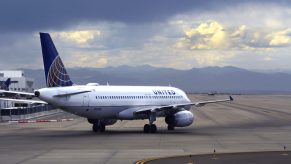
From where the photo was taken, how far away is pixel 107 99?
45.8 metres

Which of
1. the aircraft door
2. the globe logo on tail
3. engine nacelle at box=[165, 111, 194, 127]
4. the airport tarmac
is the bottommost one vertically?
the airport tarmac

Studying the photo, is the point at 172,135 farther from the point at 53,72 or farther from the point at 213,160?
the point at 213,160

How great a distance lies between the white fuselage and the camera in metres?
42.2

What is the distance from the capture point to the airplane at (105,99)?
42.3 m

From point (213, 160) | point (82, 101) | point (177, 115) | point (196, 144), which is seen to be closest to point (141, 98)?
point (177, 115)

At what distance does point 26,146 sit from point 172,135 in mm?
12757

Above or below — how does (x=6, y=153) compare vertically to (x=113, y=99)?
below

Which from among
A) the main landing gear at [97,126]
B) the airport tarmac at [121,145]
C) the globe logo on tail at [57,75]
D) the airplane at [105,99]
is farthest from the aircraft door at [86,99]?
the main landing gear at [97,126]

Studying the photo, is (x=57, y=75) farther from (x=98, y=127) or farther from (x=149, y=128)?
(x=149, y=128)

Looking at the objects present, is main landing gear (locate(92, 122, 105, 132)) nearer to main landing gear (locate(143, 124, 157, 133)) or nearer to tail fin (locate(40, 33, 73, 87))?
main landing gear (locate(143, 124, 157, 133))

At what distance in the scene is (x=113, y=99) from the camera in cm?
4631

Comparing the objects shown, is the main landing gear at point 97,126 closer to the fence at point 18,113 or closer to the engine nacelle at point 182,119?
the engine nacelle at point 182,119

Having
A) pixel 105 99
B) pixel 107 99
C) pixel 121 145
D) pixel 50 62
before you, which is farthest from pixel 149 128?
pixel 121 145

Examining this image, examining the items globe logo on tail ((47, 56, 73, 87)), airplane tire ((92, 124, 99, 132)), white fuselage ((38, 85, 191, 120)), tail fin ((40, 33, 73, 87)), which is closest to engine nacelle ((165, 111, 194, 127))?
white fuselage ((38, 85, 191, 120))
